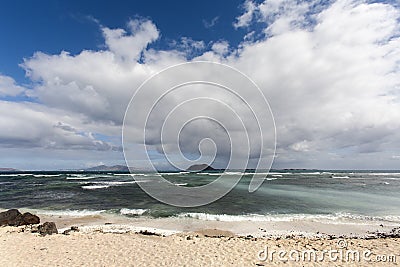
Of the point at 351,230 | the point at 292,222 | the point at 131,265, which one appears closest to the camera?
the point at 131,265

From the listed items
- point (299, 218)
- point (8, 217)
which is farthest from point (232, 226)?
point (8, 217)

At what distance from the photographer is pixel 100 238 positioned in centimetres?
1105

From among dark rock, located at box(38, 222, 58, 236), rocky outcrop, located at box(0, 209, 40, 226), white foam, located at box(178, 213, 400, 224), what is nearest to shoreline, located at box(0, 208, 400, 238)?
white foam, located at box(178, 213, 400, 224)

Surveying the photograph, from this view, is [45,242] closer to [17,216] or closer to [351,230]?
[17,216]

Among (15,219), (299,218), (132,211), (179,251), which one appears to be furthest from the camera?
(132,211)

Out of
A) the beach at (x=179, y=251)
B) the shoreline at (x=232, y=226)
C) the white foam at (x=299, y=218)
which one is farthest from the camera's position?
the white foam at (x=299, y=218)

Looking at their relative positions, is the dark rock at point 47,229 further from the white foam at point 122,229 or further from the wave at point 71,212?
the wave at point 71,212

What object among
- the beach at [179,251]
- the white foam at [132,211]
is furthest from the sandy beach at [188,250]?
the white foam at [132,211]

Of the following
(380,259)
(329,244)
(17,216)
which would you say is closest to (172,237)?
(329,244)

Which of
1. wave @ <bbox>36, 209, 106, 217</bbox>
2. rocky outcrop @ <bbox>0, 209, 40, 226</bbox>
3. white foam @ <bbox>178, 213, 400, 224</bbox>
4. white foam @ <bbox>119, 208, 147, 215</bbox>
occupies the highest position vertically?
white foam @ <bbox>178, 213, 400, 224</bbox>

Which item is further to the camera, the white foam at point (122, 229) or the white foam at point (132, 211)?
the white foam at point (132, 211)

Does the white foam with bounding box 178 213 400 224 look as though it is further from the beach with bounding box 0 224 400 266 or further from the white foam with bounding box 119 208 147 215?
the beach with bounding box 0 224 400 266

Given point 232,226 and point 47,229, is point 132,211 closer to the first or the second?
point 47,229

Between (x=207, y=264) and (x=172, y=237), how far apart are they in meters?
3.48
